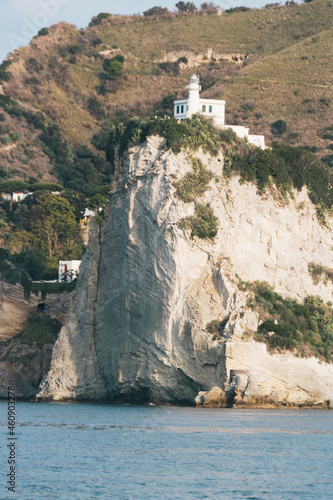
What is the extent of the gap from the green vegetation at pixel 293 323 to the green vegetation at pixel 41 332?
53.2 feet

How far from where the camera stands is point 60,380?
60.0m

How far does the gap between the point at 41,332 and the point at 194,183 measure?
17.2 meters

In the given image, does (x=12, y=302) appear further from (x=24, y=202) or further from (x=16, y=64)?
(x=16, y=64)

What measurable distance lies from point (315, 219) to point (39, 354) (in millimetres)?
20064

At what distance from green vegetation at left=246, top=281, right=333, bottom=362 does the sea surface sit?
522cm

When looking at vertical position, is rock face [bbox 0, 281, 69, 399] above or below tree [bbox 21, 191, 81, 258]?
below

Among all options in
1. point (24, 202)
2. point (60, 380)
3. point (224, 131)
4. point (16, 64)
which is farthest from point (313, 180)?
point (16, 64)

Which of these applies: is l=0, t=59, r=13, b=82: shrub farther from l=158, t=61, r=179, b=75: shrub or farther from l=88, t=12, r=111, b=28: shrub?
l=88, t=12, r=111, b=28: shrub

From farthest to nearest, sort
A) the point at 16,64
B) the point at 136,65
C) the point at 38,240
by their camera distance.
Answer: the point at 136,65 → the point at 16,64 → the point at 38,240

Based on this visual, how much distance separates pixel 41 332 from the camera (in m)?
68.2

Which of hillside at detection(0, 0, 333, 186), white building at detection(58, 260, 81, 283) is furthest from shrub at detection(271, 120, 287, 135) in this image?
white building at detection(58, 260, 81, 283)

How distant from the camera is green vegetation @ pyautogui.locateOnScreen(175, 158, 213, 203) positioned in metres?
57.2

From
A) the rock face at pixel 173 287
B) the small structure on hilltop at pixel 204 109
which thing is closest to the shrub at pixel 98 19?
the small structure on hilltop at pixel 204 109

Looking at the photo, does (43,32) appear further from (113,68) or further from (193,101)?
(193,101)
